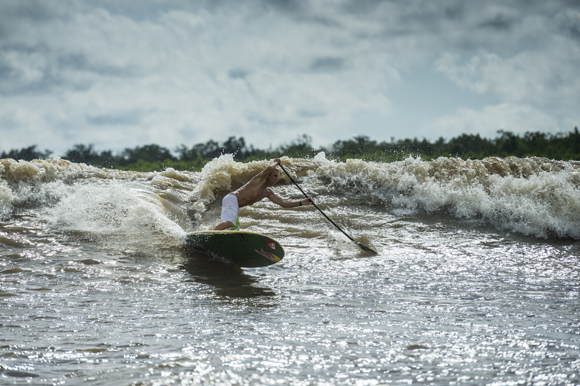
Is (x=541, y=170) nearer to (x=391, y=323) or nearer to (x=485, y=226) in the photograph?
(x=485, y=226)

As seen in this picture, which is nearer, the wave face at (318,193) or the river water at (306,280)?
the river water at (306,280)

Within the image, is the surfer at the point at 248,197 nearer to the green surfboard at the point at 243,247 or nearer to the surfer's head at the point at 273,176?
the surfer's head at the point at 273,176

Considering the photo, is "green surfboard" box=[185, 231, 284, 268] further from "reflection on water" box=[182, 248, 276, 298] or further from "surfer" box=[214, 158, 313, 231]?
"surfer" box=[214, 158, 313, 231]

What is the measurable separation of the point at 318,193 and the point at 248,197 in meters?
3.42

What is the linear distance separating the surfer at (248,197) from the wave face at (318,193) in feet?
2.65

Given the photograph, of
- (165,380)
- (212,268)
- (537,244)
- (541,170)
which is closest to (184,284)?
(212,268)

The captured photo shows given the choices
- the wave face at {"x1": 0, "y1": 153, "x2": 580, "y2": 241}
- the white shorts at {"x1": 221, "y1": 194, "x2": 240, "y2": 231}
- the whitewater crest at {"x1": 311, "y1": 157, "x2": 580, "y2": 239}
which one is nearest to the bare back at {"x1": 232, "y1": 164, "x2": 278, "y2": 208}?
the white shorts at {"x1": 221, "y1": 194, "x2": 240, "y2": 231}

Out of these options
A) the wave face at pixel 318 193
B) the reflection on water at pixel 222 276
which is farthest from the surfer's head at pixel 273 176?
the wave face at pixel 318 193

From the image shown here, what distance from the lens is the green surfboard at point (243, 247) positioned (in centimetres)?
568

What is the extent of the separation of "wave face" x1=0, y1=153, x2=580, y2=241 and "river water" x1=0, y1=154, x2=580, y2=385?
0.04m

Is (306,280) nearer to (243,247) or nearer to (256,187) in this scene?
(243,247)

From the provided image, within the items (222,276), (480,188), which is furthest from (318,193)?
(222,276)

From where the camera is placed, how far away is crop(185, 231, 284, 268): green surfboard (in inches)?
224

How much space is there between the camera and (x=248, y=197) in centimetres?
684
